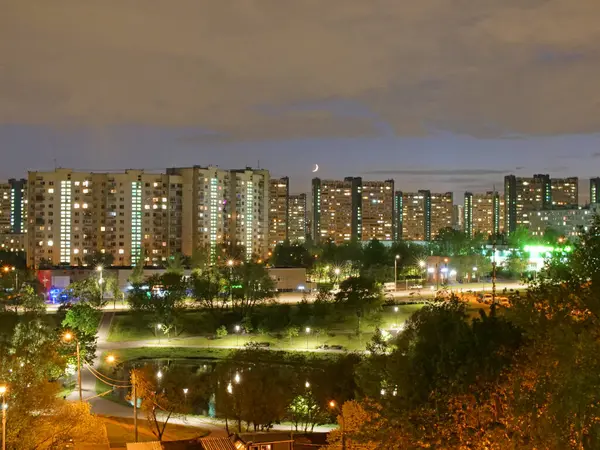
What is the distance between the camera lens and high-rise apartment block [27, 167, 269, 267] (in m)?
48.7

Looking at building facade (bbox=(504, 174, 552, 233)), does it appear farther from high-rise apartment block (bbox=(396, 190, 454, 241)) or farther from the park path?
the park path

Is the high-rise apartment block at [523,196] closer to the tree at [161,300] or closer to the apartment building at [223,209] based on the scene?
the apartment building at [223,209]

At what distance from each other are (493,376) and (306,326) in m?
20.9

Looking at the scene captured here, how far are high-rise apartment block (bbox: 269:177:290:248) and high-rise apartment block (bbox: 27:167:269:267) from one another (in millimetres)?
20067

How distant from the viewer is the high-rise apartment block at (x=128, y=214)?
48656 mm

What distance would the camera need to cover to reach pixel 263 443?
37.2ft

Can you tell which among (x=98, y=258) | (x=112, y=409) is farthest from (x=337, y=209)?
(x=112, y=409)

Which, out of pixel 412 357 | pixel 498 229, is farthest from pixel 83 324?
pixel 498 229

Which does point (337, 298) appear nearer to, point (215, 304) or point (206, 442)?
point (215, 304)

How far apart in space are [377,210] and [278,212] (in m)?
15.2

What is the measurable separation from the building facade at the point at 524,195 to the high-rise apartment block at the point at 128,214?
53224 mm

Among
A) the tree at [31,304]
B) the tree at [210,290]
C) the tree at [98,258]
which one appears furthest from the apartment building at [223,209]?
the tree at [31,304]

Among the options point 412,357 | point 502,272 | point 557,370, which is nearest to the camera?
point 557,370

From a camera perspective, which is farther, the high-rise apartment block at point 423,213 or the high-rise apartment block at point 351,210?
the high-rise apartment block at point 423,213
